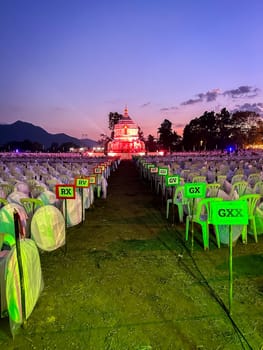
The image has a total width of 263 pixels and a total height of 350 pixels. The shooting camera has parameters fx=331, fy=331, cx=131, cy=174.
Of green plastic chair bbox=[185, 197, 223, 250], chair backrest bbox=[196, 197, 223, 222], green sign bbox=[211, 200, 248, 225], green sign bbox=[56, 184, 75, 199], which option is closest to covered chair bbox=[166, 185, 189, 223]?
chair backrest bbox=[196, 197, 223, 222]

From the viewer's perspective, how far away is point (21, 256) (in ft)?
11.6

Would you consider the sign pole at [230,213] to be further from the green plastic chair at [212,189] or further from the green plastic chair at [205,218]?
the green plastic chair at [212,189]

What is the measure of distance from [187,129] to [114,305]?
290 feet

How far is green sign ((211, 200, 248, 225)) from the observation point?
3.80m

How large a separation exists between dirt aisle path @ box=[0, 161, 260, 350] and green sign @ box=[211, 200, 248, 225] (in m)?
1.06

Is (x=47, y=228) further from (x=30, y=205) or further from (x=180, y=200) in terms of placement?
(x=180, y=200)

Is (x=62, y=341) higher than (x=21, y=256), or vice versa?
(x=21, y=256)

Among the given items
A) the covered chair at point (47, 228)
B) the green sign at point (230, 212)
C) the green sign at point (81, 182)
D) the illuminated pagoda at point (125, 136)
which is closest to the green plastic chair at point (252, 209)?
the green sign at point (230, 212)

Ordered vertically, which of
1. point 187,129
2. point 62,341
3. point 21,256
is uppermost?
point 187,129

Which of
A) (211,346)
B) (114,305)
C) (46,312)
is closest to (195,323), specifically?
(211,346)

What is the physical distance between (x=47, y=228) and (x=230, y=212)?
3.36 meters

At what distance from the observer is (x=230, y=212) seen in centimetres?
382

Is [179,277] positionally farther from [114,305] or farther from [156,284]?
[114,305]

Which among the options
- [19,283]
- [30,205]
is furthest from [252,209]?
[19,283]
